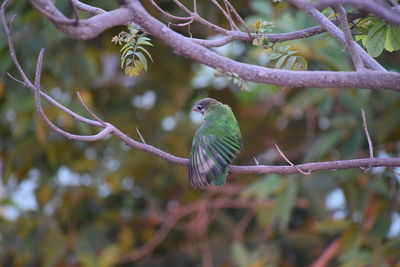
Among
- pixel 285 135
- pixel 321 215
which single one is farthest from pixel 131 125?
pixel 321 215

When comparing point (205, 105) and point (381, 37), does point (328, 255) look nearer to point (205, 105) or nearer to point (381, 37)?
point (205, 105)

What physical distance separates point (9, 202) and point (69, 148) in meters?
0.74

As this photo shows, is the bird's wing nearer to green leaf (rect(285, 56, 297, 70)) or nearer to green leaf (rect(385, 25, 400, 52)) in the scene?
green leaf (rect(285, 56, 297, 70))

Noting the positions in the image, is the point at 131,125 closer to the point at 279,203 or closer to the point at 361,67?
the point at 279,203

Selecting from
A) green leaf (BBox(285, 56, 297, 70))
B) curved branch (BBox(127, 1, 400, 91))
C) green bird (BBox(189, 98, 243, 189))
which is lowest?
green bird (BBox(189, 98, 243, 189))

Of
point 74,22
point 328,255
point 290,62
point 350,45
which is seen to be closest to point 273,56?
point 290,62

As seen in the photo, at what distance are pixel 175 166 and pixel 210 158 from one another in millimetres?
3149

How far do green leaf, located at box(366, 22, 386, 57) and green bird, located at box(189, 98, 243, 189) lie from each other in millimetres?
840

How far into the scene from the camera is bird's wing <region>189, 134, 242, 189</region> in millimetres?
3042

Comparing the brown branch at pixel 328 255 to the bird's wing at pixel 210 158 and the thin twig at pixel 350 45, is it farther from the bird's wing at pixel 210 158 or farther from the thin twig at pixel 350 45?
the thin twig at pixel 350 45

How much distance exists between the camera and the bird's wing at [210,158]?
3042 millimetres

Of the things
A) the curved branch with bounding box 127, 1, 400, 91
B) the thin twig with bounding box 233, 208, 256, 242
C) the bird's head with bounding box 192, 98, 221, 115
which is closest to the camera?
the curved branch with bounding box 127, 1, 400, 91

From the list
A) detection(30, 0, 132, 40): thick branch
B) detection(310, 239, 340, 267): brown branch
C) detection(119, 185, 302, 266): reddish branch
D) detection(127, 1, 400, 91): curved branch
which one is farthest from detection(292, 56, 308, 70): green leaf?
detection(119, 185, 302, 266): reddish branch

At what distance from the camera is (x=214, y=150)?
129 inches
